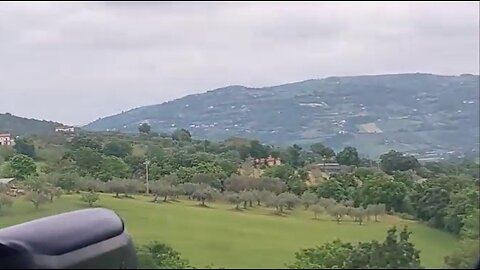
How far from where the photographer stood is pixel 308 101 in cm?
493

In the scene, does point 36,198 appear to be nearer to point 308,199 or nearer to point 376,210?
point 308,199

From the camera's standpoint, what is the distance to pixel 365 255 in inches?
99.6

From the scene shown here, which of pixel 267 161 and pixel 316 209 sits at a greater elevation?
pixel 267 161

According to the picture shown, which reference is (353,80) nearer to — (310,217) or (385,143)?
(385,143)

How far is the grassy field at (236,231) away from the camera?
100 inches

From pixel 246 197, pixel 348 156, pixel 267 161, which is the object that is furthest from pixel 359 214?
pixel 267 161

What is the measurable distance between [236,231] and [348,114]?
1.80 m

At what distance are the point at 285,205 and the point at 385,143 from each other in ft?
2.60

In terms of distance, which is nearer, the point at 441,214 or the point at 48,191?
the point at 441,214

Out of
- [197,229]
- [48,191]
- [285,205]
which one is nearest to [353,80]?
[285,205]

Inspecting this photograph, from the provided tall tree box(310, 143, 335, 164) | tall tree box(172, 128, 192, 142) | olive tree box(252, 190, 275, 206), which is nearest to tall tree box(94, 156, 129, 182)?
tall tree box(172, 128, 192, 142)

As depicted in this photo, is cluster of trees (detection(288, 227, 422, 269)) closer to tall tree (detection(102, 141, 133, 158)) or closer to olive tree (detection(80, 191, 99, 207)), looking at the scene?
olive tree (detection(80, 191, 99, 207))

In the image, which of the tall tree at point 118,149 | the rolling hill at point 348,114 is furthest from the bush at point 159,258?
the tall tree at point 118,149

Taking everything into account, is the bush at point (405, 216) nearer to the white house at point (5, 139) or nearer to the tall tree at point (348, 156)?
the tall tree at point (348, 156)
